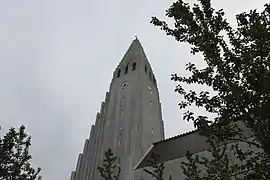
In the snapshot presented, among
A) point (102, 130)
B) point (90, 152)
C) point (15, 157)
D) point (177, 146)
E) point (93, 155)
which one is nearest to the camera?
point (15, 157)

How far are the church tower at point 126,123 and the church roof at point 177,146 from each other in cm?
83

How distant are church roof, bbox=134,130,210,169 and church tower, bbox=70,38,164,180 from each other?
83cm

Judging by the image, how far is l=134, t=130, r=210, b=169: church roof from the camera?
2423cm

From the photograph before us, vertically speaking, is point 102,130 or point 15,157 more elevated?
point 102,130

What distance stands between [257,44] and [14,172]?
875 centimetres

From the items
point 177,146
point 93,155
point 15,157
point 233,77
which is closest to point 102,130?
point 93,155

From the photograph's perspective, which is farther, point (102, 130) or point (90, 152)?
point (102, 130)

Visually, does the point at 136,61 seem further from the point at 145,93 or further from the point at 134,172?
the point at 134,172

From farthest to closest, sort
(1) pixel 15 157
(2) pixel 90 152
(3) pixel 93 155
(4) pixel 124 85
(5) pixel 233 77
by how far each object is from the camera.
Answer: (4) pixel 124 85, (2) pixel 90 152, (3) pixel 93 155, (1) pixel 15 157, (5) pixel 233 77

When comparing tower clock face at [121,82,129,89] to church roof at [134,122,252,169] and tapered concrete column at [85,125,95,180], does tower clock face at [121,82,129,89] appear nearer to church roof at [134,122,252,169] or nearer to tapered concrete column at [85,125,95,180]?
tapered concrete column at [85,125,95,180]

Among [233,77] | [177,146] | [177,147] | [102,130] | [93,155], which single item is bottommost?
[233,77]

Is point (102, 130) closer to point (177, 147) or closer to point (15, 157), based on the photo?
point (177, 147)

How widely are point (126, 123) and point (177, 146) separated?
564 cm

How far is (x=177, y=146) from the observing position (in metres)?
26.3
